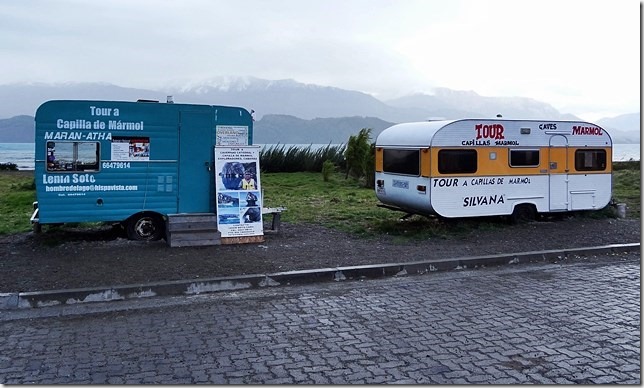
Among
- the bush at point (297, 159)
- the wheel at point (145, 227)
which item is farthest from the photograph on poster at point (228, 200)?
the bush at point (297, 159)

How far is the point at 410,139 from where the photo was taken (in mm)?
13469

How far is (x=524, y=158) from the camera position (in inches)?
539

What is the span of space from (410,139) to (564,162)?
3633 mm

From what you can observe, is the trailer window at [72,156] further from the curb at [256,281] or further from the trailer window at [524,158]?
the trailer window at [524,158]

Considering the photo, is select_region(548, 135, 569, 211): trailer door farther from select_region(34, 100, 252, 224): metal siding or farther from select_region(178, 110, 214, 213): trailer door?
select_region(178, 110, 214, 213): trailer door

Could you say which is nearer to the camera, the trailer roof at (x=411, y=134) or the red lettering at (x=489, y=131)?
the trailer roof at (x=411, y=134)

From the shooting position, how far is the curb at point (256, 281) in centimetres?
760

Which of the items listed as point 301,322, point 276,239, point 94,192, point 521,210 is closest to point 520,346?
point 301,322

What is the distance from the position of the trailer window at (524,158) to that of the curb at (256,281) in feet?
10.2

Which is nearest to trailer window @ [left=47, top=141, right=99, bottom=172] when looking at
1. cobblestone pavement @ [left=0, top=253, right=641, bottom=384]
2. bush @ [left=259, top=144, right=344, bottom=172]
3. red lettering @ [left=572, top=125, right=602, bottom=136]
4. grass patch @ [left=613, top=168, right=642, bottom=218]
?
cobblestone pavement @ [left=0, top=253, right=641, bottom=384]

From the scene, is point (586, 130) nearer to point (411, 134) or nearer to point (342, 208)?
point (411, 134)

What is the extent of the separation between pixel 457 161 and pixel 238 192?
4.63m

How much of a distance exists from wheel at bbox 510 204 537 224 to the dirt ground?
0.27 meters

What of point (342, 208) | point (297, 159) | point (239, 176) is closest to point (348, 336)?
point (239, 176)
